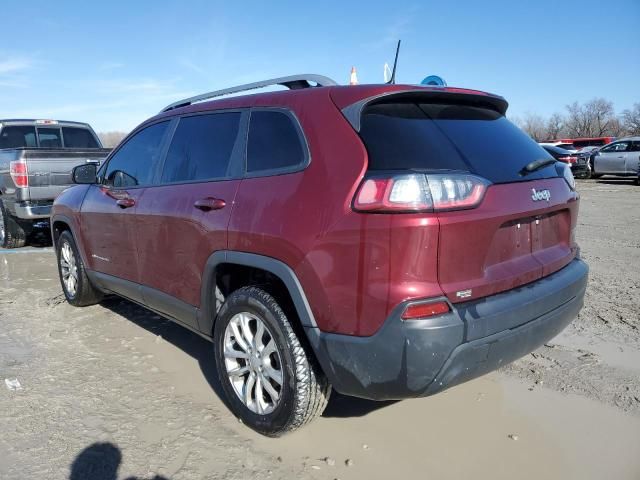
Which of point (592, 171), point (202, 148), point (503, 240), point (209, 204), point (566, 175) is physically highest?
point (202, 148)

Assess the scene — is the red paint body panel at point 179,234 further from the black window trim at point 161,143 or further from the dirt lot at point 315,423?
the dirt lot at point 315,423

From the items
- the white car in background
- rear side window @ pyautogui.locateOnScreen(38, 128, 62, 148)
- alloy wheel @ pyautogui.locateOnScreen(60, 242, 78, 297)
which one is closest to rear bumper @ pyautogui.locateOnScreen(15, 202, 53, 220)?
alloy wheel @ pyautogui.locateOnScreen(60, 242, 78, 297)

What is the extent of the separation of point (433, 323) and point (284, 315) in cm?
80

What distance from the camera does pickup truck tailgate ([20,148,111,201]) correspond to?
738 cm

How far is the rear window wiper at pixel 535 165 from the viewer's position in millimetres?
2649

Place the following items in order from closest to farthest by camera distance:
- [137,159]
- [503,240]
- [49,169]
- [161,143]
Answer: [503,240] → [161,143] → [137,159] → [49,169]

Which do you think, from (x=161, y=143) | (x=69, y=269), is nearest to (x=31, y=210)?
(x=69, y=269)

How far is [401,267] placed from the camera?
217cm

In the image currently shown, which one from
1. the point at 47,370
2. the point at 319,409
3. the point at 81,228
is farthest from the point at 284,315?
the point at 81,228

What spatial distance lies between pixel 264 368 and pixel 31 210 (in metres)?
6.12

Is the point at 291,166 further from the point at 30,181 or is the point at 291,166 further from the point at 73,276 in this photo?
the point at 30,181

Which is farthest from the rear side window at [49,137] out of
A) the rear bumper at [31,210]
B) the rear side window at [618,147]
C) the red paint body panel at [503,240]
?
the rear side window at [618,147]

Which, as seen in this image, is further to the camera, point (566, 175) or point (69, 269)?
point (69, 269)

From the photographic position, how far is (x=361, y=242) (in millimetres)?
2236
